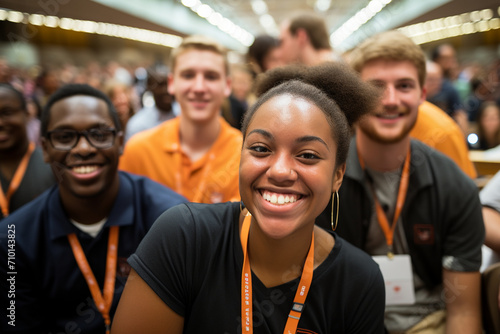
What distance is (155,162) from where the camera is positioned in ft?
8.54

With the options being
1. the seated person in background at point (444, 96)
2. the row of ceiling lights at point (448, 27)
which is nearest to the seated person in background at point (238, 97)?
the seated person in background at point (444, 96)

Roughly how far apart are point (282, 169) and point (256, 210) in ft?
0.56

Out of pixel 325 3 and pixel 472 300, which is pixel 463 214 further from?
pixel 325 3

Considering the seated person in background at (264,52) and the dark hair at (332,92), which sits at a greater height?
the seated person in background at (264,52)

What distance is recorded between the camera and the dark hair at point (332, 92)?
1.35 meters

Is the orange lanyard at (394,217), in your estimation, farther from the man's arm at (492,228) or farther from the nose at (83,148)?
the nose at (83,148)

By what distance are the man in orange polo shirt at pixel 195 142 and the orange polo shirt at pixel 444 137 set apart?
133 cm

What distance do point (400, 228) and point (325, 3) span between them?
693 inches

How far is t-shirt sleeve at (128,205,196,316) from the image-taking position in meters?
1.25

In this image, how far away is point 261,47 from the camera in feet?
13.8

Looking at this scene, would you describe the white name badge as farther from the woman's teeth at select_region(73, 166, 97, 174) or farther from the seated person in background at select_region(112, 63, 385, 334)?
the woman's teeth at select_region(73, 166, 97, 174)

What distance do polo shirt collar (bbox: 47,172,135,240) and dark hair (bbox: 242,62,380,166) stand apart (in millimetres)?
759

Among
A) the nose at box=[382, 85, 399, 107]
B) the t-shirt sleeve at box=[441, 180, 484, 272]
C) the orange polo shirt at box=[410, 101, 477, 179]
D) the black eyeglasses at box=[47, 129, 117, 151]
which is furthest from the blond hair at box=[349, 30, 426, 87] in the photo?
the black eyeglasses at box=[47, 129, 117, 151]

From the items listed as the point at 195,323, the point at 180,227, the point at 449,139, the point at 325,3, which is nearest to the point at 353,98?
the point at 180,227
